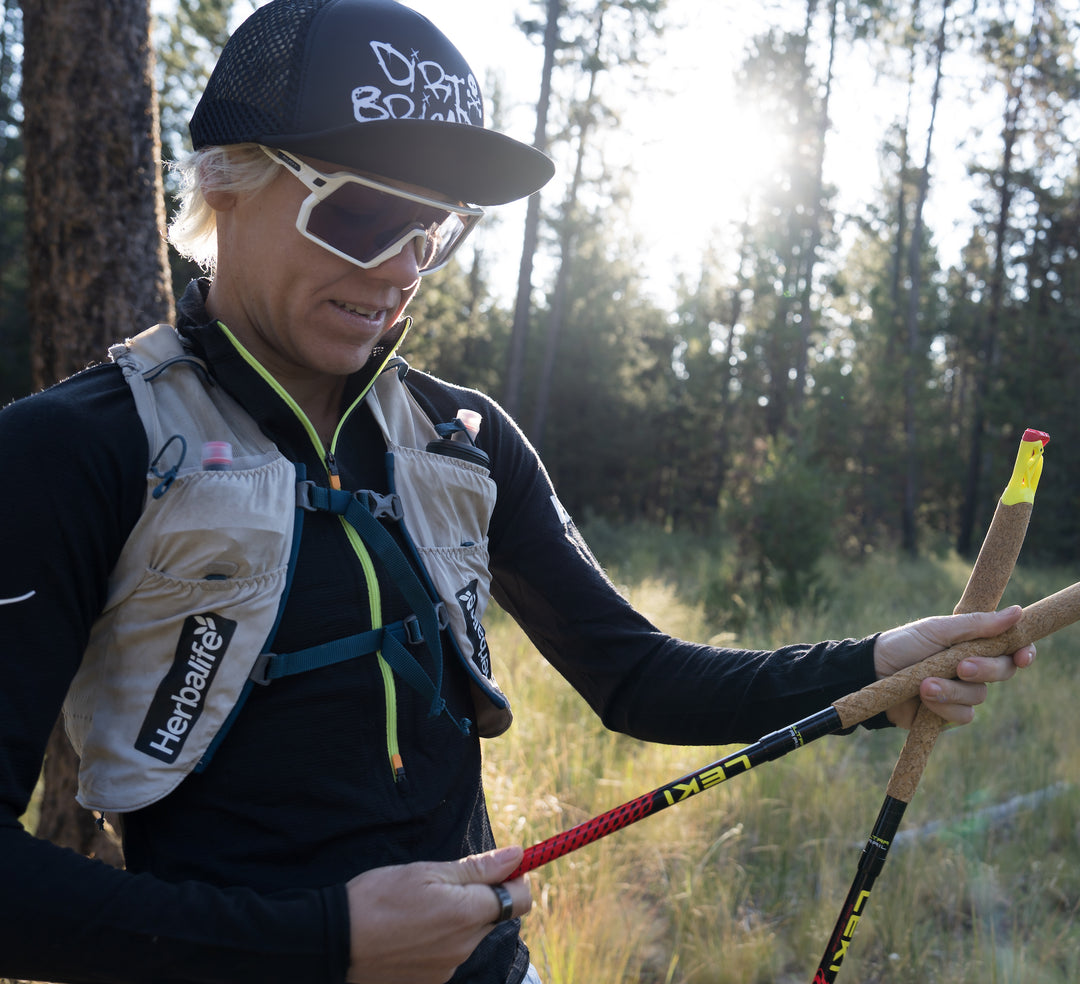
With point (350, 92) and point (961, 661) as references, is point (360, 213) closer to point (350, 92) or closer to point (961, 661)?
point (350, 92)

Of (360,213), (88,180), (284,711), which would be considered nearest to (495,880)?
(284,711)

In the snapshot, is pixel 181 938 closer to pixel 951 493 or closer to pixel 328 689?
pixel 328 689

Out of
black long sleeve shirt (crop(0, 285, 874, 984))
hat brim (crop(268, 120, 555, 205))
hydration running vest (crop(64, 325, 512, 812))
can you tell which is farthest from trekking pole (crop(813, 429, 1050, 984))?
hat brim (crop(268, 120, 555, 205))

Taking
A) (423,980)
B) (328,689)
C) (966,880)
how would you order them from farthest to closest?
(966,880)
(328,689)
(423,980)

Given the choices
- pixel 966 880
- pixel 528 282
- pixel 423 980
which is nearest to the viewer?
pixel 423 980

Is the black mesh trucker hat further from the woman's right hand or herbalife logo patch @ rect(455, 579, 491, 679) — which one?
the woman's right hand

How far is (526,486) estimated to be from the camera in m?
1.95

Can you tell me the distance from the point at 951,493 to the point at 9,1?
28.6m

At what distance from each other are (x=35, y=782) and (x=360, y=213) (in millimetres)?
1002

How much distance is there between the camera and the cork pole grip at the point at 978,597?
1651mm

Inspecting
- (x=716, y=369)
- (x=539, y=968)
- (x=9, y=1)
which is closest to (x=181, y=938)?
(x=539, y=968)

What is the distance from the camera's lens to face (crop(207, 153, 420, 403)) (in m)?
1.55

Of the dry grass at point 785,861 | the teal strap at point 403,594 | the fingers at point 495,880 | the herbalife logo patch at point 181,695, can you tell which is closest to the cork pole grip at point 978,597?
the fingers at point 495,880

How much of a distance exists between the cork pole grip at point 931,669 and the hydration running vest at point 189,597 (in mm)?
789
